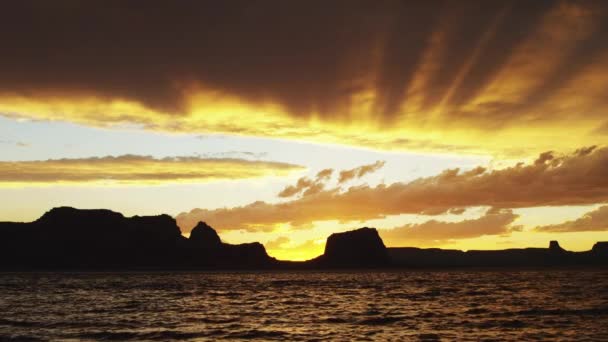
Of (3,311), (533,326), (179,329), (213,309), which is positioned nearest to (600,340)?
(533,326)

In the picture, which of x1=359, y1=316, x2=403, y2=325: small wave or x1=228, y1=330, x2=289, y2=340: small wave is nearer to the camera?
x1=228, y1=330, x2=289, y2=340: small wave

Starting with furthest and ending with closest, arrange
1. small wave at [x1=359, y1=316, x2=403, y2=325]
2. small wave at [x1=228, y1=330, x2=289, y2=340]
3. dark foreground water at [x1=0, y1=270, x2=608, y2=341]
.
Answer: small wave at [x1=359, y1=316, x2=403, y2=325]
dark foreground water at [x1=0, y1=270, x2=608, y2=341]
small wave at [x1=228, y1=330, x2=289, y2=340]

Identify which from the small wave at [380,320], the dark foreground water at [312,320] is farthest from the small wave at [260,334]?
the small wave at [380,320]

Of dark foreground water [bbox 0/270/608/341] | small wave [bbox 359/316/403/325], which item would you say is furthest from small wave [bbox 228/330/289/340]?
small wave [bbox 359/316/403/325]

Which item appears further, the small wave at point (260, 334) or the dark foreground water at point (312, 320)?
the dark foreground water at point (312, 320)

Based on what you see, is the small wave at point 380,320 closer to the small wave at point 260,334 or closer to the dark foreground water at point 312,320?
the dark foreground water at point 312,320

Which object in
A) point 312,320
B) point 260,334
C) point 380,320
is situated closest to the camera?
point 260,334

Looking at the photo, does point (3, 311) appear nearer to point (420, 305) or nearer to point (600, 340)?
point (420, 305)

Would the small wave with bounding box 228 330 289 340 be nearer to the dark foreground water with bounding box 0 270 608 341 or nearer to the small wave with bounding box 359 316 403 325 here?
the dark foreground water with bounding box 0 270 608 341

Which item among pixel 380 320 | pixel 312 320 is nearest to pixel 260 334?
pixel 312 320

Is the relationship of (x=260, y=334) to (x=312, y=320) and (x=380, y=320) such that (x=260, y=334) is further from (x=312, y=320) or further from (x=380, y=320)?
(x=380, y=320)

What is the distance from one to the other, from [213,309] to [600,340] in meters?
42.2

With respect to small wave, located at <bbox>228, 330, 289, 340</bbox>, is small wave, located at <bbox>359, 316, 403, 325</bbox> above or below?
above

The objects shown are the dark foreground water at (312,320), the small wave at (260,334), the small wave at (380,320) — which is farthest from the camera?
the small wave at (380,320)
